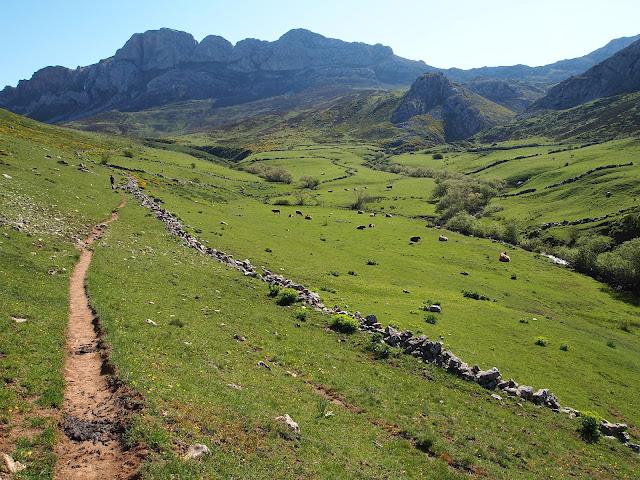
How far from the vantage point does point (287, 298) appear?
3878 cm

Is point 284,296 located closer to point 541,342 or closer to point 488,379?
point 488,379

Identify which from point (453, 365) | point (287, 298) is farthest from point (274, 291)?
point (453, 365)

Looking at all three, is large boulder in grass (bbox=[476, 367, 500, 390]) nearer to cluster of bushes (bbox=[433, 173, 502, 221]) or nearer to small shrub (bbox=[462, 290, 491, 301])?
small shrub (bbox=[462, 290, 491, 301])

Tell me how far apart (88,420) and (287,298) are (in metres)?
24.0

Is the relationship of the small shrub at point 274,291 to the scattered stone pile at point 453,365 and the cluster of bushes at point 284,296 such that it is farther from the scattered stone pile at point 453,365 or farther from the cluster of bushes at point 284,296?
the scattered stone pile at point 453,365

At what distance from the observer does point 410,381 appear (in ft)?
86.9

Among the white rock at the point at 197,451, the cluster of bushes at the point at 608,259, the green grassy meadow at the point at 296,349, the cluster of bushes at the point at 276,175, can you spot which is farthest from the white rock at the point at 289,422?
the cluster of bushes at the point at 276,175

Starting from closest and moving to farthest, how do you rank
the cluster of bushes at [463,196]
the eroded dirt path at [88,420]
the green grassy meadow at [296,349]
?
the eroded dirt path at [88,420], the green grassy meadow at [296,349], the cluster of bushes at [463,196]

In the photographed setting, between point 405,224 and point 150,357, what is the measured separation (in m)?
91.2

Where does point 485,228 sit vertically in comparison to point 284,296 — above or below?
below

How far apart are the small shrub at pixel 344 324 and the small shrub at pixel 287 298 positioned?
218 inches

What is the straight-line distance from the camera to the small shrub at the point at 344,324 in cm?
3347

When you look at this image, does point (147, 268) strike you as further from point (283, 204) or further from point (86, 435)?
point (283, 204)

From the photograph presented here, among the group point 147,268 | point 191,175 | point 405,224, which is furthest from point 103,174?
point 405,224
